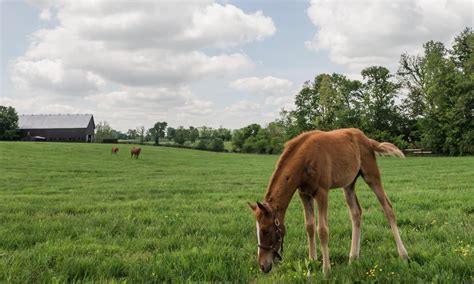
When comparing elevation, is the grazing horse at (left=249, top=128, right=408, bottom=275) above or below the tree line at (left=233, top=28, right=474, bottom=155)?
below

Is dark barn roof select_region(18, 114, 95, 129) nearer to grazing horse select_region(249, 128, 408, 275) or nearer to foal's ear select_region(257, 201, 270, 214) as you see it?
grazing horse select_region(249, 128, 408, 275)

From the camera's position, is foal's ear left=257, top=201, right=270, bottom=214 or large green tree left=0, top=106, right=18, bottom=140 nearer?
foal's ear left=257, top=201, right=270, bottom=214

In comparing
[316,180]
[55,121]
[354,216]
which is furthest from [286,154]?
[55,121]

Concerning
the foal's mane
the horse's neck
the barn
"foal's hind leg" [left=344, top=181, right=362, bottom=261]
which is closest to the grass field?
"foal's hind leg" [left=344, top=181, right=362, bottom=261]

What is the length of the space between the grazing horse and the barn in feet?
334

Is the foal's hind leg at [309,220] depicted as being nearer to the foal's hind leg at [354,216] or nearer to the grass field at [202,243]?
the grass field at [202,243]

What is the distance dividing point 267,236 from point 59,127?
359 feet

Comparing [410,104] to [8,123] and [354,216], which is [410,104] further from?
[8,123]

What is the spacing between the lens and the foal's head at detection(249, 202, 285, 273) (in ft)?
13.7

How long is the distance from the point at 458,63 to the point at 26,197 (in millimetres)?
67275

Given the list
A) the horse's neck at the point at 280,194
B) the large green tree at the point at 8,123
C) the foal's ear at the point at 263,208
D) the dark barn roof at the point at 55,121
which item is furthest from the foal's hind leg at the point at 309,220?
the dark barn roof at the point at 55,121

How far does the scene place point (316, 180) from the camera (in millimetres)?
4672

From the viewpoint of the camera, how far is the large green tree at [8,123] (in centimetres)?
8862

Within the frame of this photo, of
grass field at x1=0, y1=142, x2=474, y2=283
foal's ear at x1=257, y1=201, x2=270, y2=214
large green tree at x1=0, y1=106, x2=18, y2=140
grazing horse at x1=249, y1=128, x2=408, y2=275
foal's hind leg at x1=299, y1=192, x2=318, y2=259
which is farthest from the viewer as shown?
large green tree at x1=0, y1=106, x2=18, y2=140
